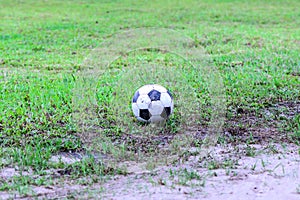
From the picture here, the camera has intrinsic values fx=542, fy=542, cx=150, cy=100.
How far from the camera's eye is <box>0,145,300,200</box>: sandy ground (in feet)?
11.8

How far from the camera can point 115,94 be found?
6387mm

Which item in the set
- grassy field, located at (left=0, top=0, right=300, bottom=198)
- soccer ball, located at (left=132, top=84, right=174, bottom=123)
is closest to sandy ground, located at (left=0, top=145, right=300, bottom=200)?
grassy field, located at (left=0, top=0, right=300, bottom=198)

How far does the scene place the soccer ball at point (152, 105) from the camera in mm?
5168

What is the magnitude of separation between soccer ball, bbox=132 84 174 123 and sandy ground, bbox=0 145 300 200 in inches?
36.0

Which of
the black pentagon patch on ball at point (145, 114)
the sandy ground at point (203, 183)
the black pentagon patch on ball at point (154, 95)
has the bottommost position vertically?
the sandy ground at point (203, 183)

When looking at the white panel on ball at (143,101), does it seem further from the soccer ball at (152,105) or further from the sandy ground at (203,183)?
the sandy ground at (203,183)

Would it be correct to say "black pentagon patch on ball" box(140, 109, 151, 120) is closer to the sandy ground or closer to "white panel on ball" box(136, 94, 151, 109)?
"white panel on ball" box(136, 94, 151, 109)

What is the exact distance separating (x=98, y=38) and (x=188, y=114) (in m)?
5.35

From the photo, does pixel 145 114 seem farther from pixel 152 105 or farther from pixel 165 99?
pixel 165 99

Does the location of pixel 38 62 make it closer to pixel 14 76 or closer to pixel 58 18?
pixel 14 76

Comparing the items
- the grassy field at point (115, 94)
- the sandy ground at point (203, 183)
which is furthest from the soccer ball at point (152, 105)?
the sandy ground at point (203, 183)

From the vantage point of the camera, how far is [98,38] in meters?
10.6

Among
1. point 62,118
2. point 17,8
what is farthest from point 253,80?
point 17,8

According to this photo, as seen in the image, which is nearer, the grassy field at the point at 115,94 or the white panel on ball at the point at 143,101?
the grassy field at the point at 115,94
